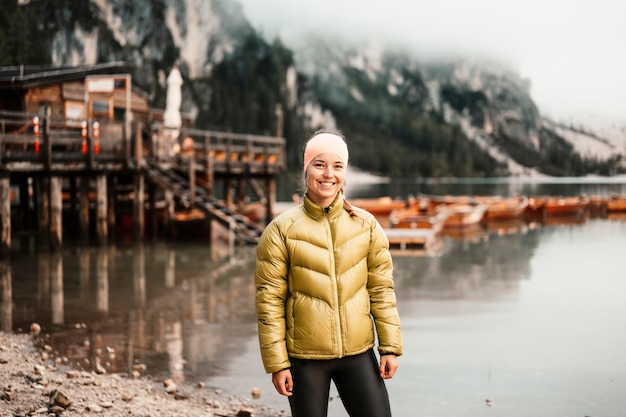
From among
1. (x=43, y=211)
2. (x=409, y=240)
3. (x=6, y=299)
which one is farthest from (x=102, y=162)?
(x=409, y=240)

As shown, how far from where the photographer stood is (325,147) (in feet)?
13.4

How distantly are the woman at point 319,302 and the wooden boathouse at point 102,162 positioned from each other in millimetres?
17728

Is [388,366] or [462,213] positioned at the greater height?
[388,366]

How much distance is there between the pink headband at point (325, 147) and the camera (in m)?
4.07

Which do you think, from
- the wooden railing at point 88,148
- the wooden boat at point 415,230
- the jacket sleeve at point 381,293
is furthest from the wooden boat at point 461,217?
the jacket sleeve at point 381,293

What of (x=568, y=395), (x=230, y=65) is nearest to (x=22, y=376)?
(x=568, y=395)

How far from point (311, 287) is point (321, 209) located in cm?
44

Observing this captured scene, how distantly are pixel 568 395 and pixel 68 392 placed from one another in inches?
225

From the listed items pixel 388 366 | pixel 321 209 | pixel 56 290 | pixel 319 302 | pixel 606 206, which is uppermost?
pixel 321 209

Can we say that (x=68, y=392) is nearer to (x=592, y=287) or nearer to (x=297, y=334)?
(x=297, y=334)

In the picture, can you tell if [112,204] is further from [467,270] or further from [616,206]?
[616,206]

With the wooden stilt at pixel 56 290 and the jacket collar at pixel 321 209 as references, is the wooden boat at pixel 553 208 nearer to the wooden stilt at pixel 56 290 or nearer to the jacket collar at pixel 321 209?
the wooden stilt at pixel 56 290

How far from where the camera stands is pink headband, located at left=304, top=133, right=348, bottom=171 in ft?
13.4

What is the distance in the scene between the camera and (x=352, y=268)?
13.4ft
